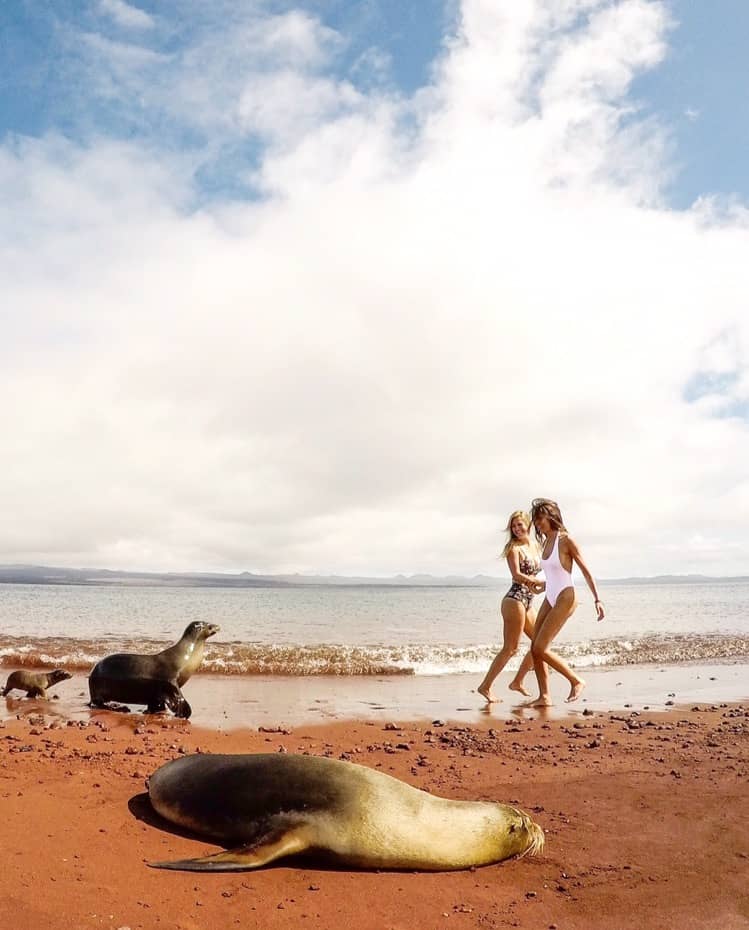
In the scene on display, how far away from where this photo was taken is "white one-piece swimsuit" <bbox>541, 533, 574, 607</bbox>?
33.0ft

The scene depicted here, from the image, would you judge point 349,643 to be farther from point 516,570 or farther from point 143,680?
point 516,570

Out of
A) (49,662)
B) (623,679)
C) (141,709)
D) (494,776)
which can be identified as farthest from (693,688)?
(49,662)

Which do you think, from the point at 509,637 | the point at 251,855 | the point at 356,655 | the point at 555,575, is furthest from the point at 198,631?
the point at 251,855

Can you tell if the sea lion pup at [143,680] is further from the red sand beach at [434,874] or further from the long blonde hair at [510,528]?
the long blonde hair at [510,528]

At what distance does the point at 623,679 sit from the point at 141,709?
8.67m

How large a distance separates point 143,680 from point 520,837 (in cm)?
721

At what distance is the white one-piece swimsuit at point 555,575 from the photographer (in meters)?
10.1

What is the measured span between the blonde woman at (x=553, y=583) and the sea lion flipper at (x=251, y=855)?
6173 mm

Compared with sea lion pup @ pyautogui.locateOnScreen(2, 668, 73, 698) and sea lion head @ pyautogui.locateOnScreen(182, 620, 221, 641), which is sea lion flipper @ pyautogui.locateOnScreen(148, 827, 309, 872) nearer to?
sea lion head @ pyautogui.locateOnScreen(182, 620, 221, 641)

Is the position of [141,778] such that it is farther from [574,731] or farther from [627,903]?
[574,731]

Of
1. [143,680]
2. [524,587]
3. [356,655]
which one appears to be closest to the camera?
[143,680]

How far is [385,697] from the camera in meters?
11.7

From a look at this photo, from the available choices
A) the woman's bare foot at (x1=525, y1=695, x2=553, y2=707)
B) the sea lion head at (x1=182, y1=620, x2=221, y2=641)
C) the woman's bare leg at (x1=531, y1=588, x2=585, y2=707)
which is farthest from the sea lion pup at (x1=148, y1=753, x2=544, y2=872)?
the sea lion head at (x1=182, y1=620, x2=221, y2=641)

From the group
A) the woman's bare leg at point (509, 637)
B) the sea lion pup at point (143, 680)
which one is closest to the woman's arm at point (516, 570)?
the woman's bare leg at point (509, 637)
